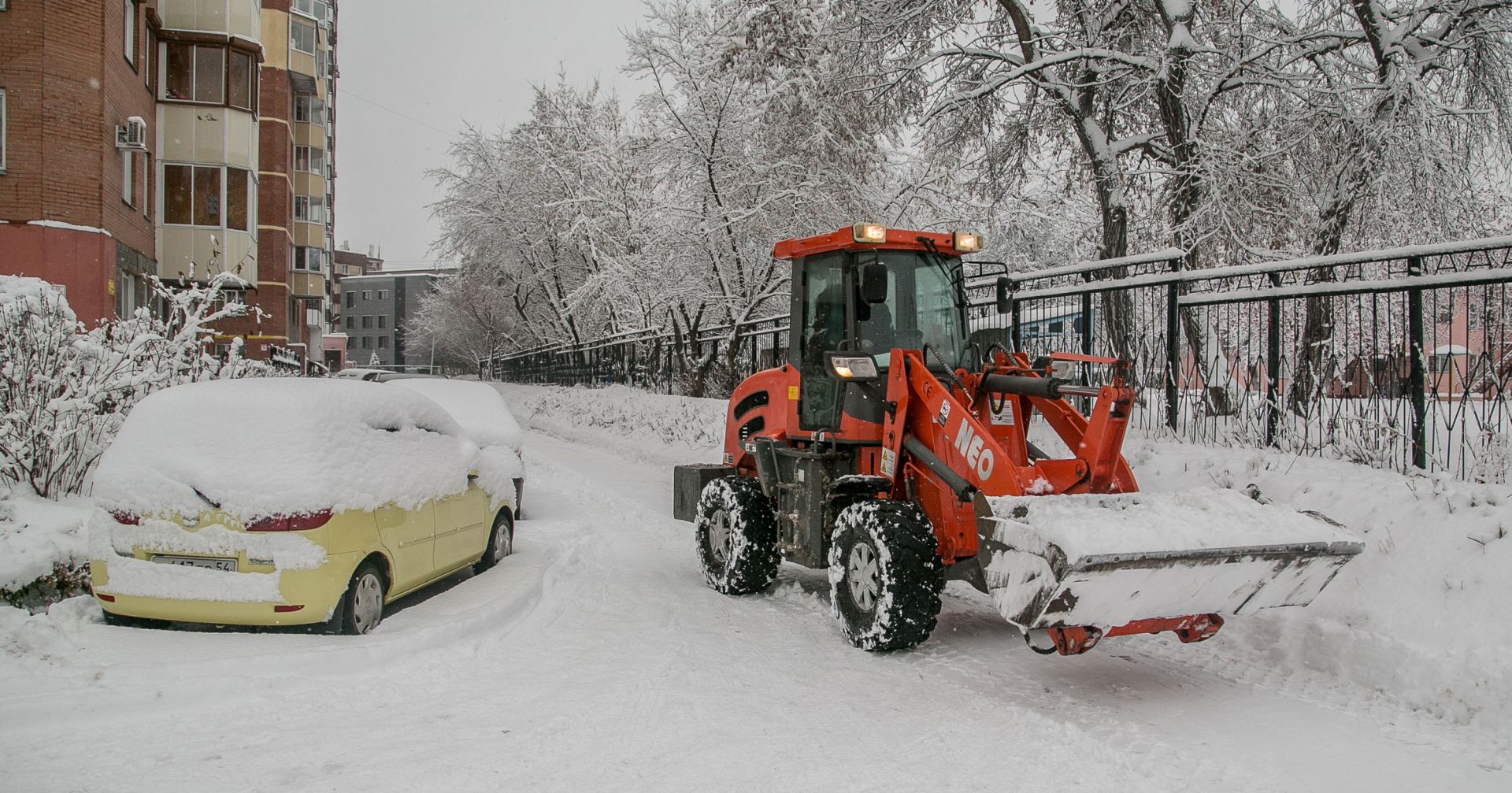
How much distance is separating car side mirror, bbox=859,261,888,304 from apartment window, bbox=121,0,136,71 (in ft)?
67.0

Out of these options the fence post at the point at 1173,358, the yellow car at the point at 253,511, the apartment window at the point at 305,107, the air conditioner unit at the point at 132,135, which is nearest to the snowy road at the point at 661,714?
the yellow car at the point at 253,511

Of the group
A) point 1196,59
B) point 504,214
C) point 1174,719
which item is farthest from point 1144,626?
point 504,214

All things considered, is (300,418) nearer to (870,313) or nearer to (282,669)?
(282,669)

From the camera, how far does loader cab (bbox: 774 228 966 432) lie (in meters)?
7.02

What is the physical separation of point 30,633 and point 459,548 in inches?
108

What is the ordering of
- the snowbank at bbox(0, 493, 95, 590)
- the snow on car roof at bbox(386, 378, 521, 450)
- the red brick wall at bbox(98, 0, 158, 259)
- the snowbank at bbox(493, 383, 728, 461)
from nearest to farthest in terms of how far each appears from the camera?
the snowbank at bbox(0, 493, 95, 590), the snow on car roof at bbox(386, 378, 521, 450), the snowbank at bbox(493, 383, 728, 461), the red brick wall at bbox(98, 0, 158, 259)

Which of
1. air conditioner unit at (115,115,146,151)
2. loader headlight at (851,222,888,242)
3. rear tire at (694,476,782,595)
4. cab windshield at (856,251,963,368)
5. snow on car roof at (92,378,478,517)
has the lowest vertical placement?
rear tire at (694,476,782,595)

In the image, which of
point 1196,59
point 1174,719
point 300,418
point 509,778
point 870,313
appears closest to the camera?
point 509,778

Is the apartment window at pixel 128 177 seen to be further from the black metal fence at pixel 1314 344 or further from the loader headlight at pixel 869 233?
the loader headlight at pixel 869 233

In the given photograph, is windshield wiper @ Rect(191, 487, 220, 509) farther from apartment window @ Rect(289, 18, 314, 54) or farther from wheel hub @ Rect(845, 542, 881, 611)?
apartment window @ Rect(289, 18, 314, 54)

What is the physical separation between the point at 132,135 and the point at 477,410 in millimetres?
13338

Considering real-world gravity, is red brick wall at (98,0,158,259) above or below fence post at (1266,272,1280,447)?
above

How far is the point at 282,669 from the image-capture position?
5.46 m

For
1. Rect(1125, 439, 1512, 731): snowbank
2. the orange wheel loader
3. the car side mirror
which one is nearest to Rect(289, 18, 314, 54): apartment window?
the orange wheel loader
